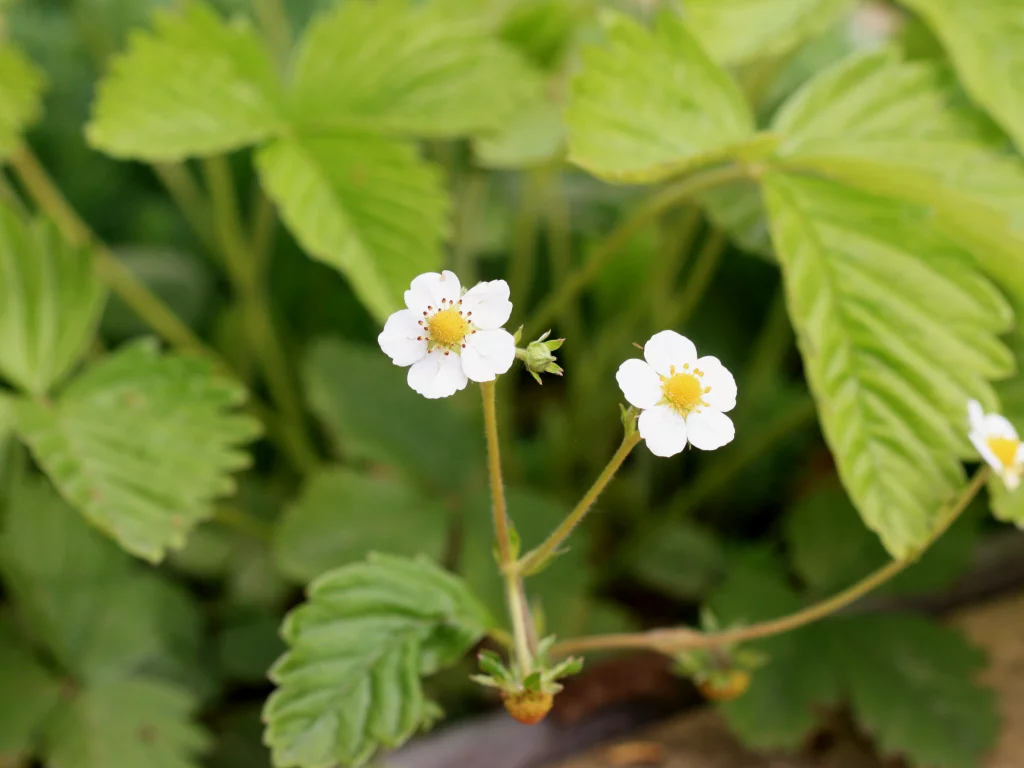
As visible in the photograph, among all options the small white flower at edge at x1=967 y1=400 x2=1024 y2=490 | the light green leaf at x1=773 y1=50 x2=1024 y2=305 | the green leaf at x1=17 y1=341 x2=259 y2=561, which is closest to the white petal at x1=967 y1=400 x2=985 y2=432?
the small white flower at edge at x1=967 y1=400 x2=1024 y2=490

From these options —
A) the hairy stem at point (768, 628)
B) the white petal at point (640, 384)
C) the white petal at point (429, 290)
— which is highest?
the white petal at point (429, 290)

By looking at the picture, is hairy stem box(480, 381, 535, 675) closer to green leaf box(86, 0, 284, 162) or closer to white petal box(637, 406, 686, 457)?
white petal box(637, 406, 686, 457)

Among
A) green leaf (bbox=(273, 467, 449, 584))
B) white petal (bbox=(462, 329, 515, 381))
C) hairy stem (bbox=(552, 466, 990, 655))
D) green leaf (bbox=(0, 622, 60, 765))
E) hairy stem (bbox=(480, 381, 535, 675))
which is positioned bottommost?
green leaf (bbox=(0, 622, 60, 765))

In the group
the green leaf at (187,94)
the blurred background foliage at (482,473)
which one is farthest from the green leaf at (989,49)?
the green leaf at (187,94)

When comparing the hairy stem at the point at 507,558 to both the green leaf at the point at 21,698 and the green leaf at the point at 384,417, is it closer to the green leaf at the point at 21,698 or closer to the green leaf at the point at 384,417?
the green leaf at the point at 384,417

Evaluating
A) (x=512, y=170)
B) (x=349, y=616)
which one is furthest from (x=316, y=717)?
(x=512, y=170)

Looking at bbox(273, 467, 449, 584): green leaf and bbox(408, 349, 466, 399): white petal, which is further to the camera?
bbox(273, 467, 449, 584): green leaf
